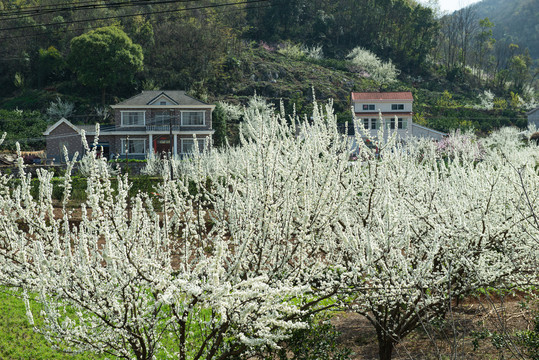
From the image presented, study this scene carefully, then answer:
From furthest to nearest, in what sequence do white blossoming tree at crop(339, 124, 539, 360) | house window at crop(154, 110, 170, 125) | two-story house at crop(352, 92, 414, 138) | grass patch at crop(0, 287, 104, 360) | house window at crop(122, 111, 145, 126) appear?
two-story house at crop(352, 92, 414, 138) < house window at crop(154, 110, 170, 125) < house window at crop(122, 111, 145, 126) < grass patch at crop(0, 287, 104, 360) < white blossoming tree at crop(339, 124, 539, 360)

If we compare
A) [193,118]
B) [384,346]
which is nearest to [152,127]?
[193,118]

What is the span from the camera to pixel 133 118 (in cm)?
3694

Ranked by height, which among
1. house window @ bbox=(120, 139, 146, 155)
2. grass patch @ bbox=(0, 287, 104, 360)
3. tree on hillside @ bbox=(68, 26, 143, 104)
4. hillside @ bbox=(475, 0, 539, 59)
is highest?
hillside @ bbox=(475, 0, 539, 59)

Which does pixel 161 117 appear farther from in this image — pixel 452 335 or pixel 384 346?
pixel 384 346

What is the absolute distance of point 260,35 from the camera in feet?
244

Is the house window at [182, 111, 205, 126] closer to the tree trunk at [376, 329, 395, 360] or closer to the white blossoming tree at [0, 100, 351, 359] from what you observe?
the white blossoming tree at [0, 100, 351, 359]

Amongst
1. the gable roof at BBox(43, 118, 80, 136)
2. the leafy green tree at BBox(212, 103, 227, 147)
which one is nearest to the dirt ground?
the gable roof at BBox(43, 118, 80, 136)

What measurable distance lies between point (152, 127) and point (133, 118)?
1941mm

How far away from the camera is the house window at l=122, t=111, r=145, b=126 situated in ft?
121

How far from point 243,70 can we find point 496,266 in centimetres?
5564

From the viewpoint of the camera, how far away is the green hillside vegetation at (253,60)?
4775 cm

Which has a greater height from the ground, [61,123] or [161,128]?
[61,123]

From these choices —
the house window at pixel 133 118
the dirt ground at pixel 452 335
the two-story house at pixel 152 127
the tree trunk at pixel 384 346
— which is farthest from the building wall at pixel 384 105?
the tree trunk at pixel 384 346

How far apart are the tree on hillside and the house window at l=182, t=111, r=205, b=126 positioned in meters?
13.9
